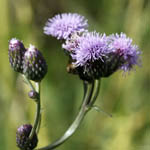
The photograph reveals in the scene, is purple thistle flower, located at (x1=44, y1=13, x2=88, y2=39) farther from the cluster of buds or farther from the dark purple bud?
the dark purple bud

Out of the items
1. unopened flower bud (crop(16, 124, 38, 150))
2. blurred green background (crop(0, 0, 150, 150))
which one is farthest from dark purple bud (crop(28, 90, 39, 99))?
blurred green background (crop(0, 0, 150, 150))

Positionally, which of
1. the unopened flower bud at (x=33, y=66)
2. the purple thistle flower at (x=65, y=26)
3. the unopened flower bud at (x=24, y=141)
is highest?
the purple thistle flower at (x=65, y=26)

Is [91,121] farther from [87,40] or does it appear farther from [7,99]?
[87,40]

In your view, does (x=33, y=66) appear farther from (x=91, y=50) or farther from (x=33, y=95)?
(x=91, y=50)

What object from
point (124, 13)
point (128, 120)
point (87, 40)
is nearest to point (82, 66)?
point (87, 40)

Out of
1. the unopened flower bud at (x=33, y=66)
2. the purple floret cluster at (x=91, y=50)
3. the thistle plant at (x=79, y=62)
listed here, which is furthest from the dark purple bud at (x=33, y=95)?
the purple floret cluster at (x=91, y=50)

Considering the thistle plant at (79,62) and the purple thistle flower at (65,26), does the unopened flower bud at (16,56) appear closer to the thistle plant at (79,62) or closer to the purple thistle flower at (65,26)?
the thistle plant at (79,62)
